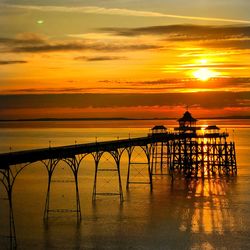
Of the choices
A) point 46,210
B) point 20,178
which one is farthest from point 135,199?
point 20,178

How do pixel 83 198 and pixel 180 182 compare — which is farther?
pixel 180 182

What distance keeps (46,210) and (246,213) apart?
1414 centimetres

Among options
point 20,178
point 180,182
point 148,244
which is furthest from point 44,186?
point 148,244

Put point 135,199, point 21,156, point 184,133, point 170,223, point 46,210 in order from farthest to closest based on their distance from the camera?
1. point 184,133
2. point 135,199
3. point 46,210
4. point 170,223
5. point 21,156

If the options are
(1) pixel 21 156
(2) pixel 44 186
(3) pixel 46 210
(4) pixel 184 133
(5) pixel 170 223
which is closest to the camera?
(1) pixel 21 156

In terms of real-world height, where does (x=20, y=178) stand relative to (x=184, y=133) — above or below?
below

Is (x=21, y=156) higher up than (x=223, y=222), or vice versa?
(x=21, y=156)

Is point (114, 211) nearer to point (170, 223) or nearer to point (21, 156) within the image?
point (170, 223)

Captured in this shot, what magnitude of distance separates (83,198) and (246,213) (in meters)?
13.9

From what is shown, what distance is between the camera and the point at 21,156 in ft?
108

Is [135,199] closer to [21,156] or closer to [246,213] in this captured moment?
[246,213]

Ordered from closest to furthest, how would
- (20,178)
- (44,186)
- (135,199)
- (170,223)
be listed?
1. (170,223)
2. (135,199)
3. (44,186)
4. (20,178)

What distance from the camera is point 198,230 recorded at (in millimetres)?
34562

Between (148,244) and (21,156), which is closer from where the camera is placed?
(148,244)
